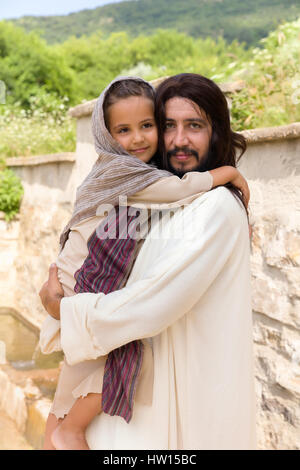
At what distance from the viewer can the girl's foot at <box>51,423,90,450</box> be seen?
165cm

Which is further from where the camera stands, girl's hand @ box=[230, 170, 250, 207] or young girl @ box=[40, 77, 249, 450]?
girl's hand @ box=[230, 170, 250, 207]

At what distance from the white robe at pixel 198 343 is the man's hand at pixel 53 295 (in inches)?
6.0

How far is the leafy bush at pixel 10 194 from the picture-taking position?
6711mm

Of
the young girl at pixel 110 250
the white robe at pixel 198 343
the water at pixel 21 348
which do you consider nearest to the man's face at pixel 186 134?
the young girl at pixel 110 250

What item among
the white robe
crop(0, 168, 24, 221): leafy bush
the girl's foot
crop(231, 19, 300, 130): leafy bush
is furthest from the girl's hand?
crop(0, 168, 24, 221): leafy bush

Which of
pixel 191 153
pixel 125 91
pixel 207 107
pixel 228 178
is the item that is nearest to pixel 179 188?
pixel 228 178

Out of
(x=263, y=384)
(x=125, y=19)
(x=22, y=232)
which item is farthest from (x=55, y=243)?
(x=125, y=19)

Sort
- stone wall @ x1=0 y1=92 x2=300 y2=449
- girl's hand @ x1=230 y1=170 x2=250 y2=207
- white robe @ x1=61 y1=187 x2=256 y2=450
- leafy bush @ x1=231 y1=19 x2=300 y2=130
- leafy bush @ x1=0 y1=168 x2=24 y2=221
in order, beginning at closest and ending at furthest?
white robe @ x1=61 y1=187 x2=256 y2=450
girl's hand @ x1=230 y1=170 x2=250 y2=207
stone wall @ x1=0 y1=92 x2=300 y2=449
leafy bush @ x1=231 y1=19 x2=300 y2=130
leafy bush @ x1=0 y1=168 x2=24 y2=221

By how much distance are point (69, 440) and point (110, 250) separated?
0.67 meters

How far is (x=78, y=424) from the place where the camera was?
167cm

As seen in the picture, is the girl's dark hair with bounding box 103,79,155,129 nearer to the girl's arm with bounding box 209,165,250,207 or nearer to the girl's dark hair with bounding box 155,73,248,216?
the girl's dark hair with bounding box 155,73,248,216

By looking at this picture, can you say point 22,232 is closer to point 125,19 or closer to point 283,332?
point 283,332

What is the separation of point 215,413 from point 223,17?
4796 centimetres
